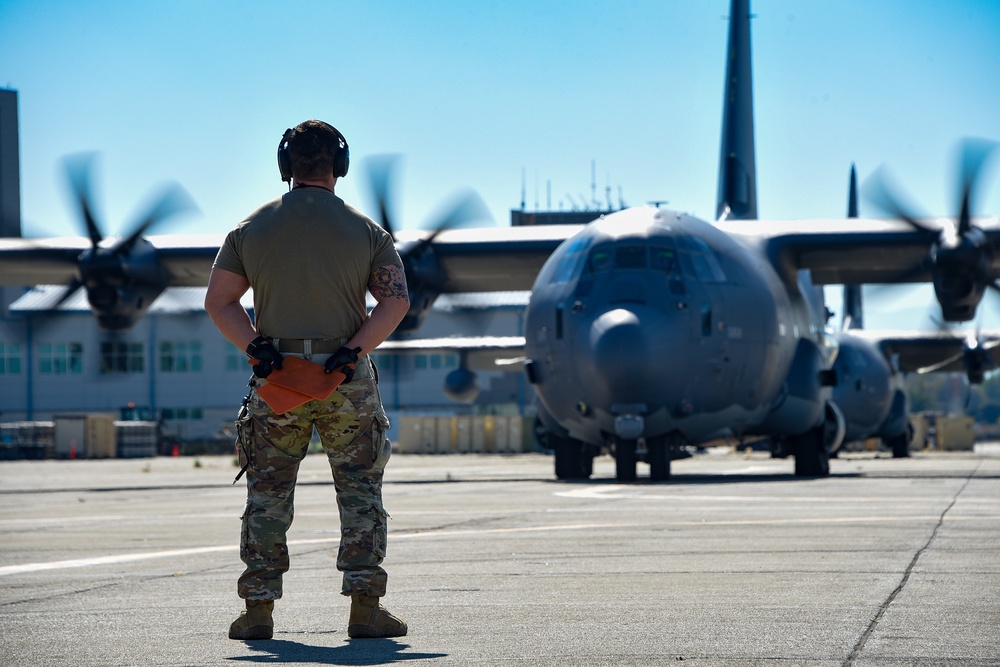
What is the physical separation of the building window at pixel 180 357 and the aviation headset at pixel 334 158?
204ft

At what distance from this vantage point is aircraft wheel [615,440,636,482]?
17.7 m

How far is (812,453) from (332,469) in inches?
661

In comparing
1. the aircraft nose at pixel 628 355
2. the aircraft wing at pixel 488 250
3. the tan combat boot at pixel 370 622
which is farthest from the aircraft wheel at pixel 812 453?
the tan combat boot at pixel 370 622

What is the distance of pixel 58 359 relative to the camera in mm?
64875

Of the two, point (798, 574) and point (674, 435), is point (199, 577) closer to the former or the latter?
point (798, 574)

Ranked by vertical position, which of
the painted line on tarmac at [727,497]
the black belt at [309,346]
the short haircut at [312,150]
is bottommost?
the painted line on tarmac at [727,497]

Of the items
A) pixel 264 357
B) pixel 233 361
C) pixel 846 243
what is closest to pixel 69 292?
pixel 846 243

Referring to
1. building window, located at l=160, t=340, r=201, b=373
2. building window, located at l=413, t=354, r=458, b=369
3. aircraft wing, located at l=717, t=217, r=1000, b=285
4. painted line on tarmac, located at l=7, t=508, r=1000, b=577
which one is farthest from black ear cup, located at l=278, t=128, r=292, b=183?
building window, located at l=160, t=340, r=201, b=373

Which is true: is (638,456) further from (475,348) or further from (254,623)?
(475,348)

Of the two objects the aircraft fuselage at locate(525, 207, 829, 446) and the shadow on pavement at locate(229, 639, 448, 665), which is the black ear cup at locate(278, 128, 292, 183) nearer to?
the shadow on pavement at locate(229, 639, 448, 665)

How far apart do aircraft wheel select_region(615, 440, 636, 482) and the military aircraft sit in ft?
0.06

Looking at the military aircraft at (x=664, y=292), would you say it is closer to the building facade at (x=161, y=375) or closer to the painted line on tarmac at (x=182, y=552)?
the painted line on tarmac at (x=182, y=552)

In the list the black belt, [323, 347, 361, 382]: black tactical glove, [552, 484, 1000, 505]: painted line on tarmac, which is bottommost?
[552, 484, 1000, 505]: painted line on tarmac

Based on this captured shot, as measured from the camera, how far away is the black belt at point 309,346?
210 inches
